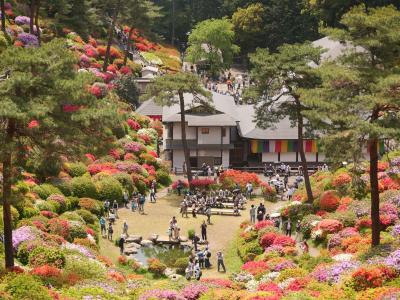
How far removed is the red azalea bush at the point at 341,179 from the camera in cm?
4197

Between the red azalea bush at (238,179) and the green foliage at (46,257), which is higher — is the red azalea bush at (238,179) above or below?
above

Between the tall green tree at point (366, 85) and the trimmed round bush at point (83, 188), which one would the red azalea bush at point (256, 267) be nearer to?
the tall green tree at point (366, 85)

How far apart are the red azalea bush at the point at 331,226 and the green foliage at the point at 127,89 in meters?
38.2

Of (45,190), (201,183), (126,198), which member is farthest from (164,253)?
(201,183)

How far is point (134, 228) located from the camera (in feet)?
136

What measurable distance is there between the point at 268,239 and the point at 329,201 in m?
5.73

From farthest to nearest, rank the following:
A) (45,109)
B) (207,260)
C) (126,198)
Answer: (126,198)
(207,260)
(45,109)

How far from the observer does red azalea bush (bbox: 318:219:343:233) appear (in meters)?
35.4

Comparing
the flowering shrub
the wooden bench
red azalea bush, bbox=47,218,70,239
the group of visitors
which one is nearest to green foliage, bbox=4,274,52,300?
the flowering shrub

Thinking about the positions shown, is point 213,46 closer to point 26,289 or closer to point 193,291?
point 193,291

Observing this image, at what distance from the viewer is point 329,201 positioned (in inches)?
1569

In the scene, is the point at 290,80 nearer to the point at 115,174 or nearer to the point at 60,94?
the point at 115,174

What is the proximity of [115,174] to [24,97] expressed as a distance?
Result: 24075 millimetres

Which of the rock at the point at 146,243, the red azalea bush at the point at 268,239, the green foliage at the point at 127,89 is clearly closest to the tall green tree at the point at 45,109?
the rock at the point at 146,243
